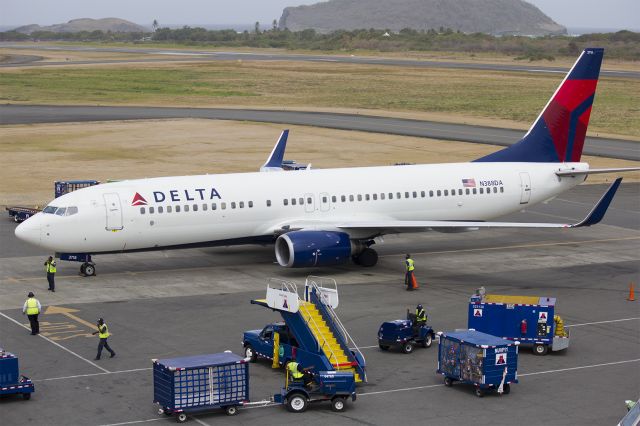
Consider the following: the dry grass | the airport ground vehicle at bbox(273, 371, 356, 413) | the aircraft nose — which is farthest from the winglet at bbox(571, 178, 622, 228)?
the dry grass

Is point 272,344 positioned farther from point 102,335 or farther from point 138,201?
point 138,201

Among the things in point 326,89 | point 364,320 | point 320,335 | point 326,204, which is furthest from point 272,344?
point 326,89

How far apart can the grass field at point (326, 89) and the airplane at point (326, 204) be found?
46.7 metres

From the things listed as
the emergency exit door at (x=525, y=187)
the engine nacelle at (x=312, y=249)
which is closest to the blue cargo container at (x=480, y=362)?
the engine nacelle at (x=312, y=249)

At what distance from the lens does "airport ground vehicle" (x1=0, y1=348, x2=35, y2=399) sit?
99.6ft

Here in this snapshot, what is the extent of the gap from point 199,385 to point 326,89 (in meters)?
113

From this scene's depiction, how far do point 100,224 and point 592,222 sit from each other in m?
21.1

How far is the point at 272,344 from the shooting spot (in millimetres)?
34281

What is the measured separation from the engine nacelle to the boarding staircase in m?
12.6

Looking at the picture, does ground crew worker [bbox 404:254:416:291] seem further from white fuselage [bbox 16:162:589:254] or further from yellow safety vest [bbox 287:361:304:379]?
yellow safety vest [bbox 287:361:304:379]

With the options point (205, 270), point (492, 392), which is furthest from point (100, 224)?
point (492, 392)

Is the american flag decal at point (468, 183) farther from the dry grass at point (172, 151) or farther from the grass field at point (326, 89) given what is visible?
the grass field at point (326, 89)

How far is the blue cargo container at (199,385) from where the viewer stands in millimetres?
29438

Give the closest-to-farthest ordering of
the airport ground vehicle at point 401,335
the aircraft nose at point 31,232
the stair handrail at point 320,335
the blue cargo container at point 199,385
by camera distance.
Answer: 1. the blue cargo container at point 199,385
2. the stair handrail at point 320,335
3. the airport ground vehicle at point 401,335
4. the aircraft nose at point 31,232
